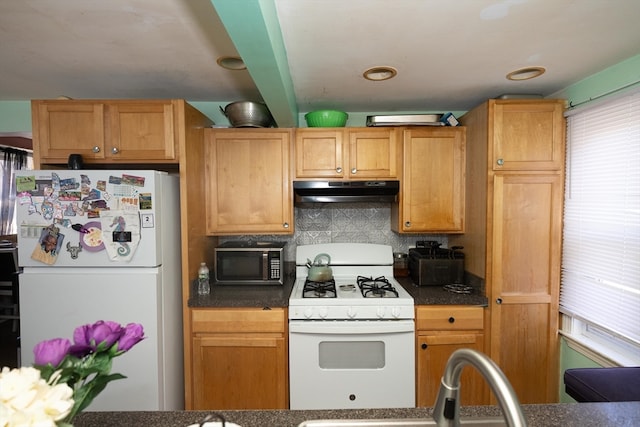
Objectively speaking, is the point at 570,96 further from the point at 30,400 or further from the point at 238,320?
the point at 30,400

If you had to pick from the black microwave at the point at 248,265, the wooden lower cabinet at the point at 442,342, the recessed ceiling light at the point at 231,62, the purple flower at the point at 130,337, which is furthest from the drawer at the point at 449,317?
the recessed ceiling light at the point at 231,62

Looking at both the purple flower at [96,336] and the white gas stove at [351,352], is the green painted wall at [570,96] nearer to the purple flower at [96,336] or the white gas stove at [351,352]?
the white gas stove at [351,352]

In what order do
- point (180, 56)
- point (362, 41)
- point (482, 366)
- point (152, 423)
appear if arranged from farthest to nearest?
1. point (180, 56)
2. point (362, 41)
3. point (152, 423)
4. point (482, 366)

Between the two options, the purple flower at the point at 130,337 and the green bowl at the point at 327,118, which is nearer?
the purple flower at the point at 130,337

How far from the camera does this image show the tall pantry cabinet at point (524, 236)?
1.94 m

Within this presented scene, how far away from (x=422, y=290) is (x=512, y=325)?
0.59m

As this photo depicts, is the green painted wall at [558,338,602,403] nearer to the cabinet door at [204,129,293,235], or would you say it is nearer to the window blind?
the window blind

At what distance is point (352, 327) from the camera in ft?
6.22

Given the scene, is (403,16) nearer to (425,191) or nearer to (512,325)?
(425,191)

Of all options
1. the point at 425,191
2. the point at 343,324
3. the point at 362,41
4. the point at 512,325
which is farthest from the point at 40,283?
the point at 512,325

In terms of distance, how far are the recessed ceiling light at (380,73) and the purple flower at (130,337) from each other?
171 cm

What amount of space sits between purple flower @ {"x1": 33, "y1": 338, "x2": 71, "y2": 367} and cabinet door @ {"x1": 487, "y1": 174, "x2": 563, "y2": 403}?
6.97 feet

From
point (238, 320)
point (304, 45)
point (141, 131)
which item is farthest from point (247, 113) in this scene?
point (238, 320)

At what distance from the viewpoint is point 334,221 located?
2.57 meters
